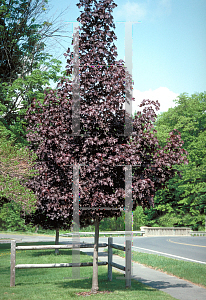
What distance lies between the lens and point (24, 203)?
665cm

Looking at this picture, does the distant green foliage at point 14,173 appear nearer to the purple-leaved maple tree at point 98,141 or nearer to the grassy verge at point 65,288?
the purple-leaved maple tree at point 98,141

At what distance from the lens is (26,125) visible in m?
18.2

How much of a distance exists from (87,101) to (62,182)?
6.52ft

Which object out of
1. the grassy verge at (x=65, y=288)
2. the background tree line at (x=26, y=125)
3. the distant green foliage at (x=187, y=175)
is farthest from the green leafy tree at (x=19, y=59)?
the distant green foliage at (x=187, y=175)

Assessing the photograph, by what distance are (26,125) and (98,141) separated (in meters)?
11.4

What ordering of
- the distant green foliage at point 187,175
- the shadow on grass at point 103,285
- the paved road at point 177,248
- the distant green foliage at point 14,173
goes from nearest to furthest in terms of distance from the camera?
the distant green foliage at point 14,173, the shadow on grass at point 103,285, the paved road at point 177,248, the distant green foliage at point 187,175

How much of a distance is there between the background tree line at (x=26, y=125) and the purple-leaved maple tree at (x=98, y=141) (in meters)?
0.88

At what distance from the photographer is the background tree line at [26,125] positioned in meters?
6.48

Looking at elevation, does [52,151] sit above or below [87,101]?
below

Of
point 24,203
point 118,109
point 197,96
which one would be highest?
point 197,96

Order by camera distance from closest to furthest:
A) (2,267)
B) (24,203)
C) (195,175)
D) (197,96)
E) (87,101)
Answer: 1. (24,203)
2. (87,101)
3. (2,267)
4. (195,175)
5. (197,96)

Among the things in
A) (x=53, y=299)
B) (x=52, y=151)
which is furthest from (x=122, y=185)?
(x=53, y=299)

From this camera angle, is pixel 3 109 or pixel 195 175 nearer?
pixel 3 109

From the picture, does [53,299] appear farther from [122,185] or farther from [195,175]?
[195,175]
